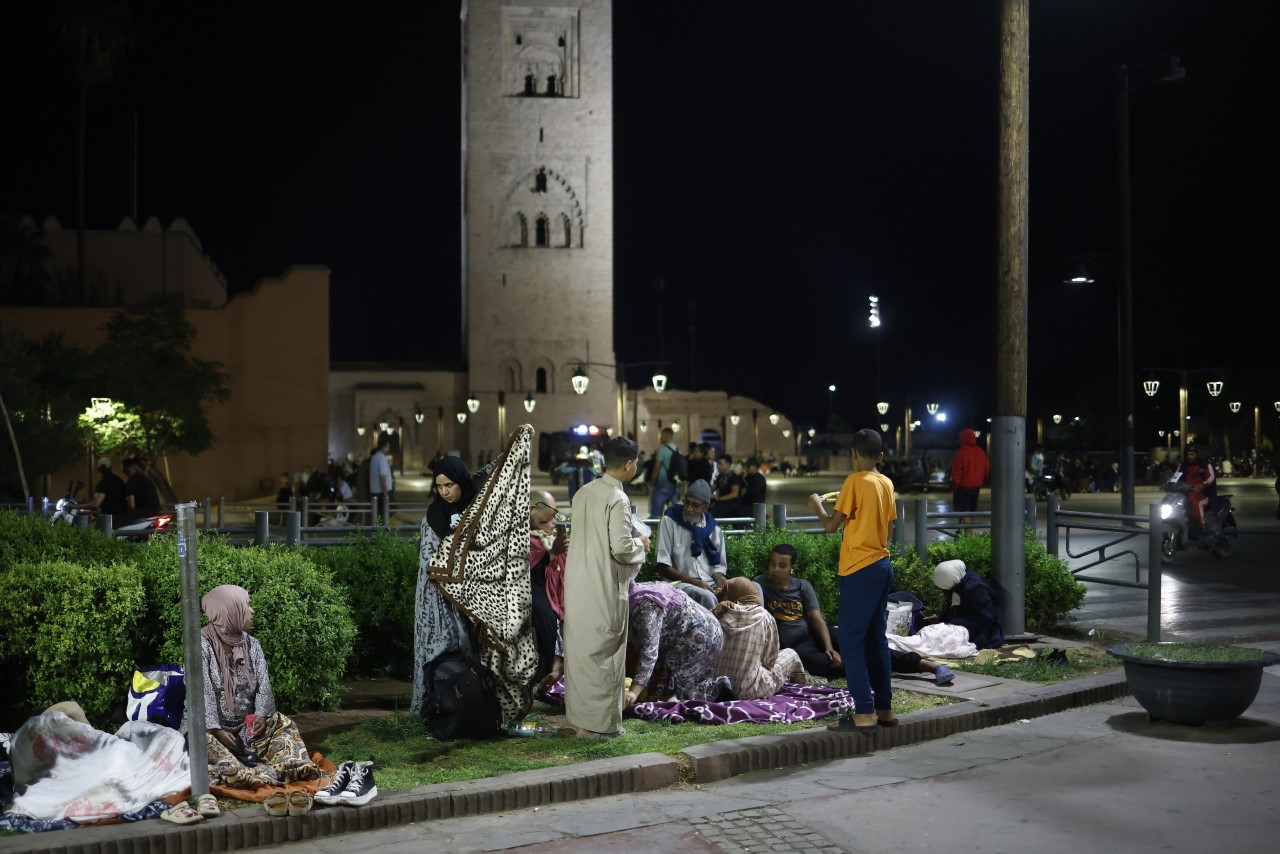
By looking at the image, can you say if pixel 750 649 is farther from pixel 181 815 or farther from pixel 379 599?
pixel 181 815

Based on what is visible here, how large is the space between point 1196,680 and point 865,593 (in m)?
1.88

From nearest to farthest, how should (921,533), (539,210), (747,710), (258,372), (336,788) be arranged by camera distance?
(336,788), (747,710), (921,533), (258,372), (539,210)

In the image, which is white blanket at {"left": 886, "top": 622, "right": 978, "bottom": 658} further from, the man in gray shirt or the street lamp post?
the street lamp post

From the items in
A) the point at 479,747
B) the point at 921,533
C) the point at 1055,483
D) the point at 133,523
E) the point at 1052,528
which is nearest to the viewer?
the point at 479,747

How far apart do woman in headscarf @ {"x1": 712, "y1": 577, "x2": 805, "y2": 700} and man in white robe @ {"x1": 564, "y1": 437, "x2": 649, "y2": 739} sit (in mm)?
1236

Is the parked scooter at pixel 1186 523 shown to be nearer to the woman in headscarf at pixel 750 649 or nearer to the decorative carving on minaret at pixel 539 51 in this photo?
the woman in headscarf at pixel 750 649

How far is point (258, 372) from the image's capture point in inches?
1399

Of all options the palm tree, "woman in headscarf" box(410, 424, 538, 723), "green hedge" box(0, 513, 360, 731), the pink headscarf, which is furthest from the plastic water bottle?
the palm tree

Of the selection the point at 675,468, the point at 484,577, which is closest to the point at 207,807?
the point at 484,577

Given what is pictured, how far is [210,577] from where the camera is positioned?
716cm

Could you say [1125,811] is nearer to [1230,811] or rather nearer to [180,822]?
[1230,811]

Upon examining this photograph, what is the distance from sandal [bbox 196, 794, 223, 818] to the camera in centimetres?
529

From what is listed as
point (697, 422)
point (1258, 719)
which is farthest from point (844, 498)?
point (697, 422)

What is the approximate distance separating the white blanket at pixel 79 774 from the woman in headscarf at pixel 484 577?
1.73 m
